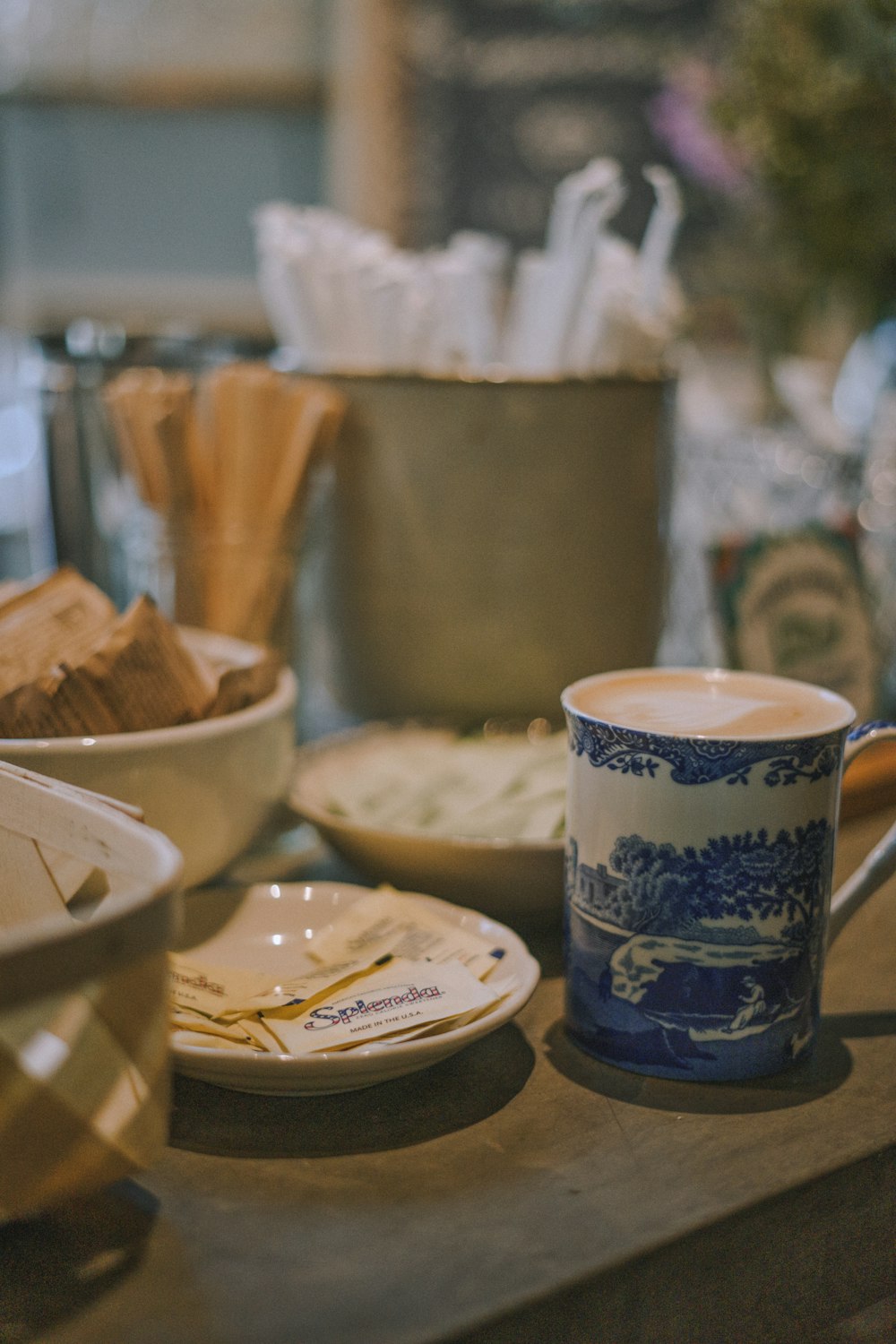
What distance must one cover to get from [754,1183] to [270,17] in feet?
7.53

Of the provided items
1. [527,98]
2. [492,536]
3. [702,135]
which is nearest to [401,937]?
[492,536]

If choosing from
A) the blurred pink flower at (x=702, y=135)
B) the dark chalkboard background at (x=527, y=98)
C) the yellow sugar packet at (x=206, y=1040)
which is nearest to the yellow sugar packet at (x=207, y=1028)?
the yellow sugar packet at (x=206, y=1040)

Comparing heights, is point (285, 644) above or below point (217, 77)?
below

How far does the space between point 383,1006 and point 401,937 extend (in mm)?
62

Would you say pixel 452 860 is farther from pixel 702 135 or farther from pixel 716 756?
pixel 702 135

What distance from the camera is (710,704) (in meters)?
0.45

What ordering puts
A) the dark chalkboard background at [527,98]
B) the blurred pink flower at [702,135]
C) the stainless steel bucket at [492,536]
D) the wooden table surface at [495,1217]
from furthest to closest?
the dark chalkboard background at [527,98]
the blurred pink flower at [702,135]
the stainless steel bucket at [492,536]
the wooden table surface at [495,1217]

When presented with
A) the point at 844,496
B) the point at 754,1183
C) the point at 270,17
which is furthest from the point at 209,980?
the point at 270,17

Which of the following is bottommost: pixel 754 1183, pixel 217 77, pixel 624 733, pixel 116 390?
pixel 754 1183

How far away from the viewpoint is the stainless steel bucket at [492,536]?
70cm

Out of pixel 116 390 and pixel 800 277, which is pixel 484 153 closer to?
pixel 800 277

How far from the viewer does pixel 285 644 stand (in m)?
0.70

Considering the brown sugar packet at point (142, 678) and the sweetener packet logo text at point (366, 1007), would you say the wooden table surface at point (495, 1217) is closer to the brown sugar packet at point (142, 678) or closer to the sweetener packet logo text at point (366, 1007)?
the sweetener packet logo text at point (366, 1007)

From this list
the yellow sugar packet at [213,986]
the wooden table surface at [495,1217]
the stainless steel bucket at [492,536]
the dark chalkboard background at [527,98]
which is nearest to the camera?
the wooden table surface at [495,1217]
